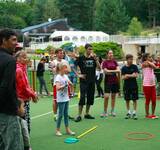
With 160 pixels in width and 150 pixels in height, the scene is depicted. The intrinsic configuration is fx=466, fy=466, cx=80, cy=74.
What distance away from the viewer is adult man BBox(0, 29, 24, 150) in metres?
5.26

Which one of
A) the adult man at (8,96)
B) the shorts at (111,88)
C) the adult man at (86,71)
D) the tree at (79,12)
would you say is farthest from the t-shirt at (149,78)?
the tree at (79,12)

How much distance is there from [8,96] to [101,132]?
16.4 ft

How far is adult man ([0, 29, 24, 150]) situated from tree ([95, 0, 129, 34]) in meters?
90.9

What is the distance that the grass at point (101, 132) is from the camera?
8.64 metres

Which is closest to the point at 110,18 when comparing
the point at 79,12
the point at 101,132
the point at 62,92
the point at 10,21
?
the point at 79,12

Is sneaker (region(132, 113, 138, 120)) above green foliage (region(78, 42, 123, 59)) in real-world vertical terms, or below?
below

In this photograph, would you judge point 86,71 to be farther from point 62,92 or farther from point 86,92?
point 62,92

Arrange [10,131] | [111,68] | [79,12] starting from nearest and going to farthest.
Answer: [10,131], [111,68], [79,12]

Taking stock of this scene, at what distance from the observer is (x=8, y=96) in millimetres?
5309

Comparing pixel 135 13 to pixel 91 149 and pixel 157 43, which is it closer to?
pixel 157 43

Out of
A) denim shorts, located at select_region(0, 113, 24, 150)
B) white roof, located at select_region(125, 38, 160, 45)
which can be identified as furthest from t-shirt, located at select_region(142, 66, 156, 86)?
white roof, located at select_region(125, 38, 160, 45)

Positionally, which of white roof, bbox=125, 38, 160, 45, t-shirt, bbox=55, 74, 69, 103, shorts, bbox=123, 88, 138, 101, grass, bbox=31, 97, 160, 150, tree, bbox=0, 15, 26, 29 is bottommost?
grass, bbox=31, 97, 160, 150

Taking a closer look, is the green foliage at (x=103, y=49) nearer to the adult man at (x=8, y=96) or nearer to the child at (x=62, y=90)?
the child at (x=62, y=90)

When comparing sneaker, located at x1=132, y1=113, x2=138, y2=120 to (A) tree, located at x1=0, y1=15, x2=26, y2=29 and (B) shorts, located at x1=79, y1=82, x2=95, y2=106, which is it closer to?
(B) shorts, located at x1=79, y1=82, x2=95, y2=106
